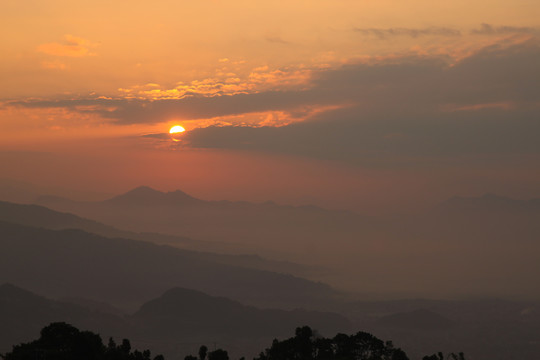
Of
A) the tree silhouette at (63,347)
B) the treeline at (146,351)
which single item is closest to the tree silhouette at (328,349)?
the treeline at (146,351)

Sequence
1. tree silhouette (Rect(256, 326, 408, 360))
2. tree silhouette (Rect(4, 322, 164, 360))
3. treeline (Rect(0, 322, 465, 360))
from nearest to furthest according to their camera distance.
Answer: tree silhouette (Rect(4, 322, 164, 360))
treeline (Rect(0, 322, 465, 360))
tree silhouette (Rect(256, 326, 408, 360))

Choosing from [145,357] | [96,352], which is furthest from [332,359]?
[96,352]

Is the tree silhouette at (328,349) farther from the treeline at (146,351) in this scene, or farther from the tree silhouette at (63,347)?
the tree silhouette at (63,347)

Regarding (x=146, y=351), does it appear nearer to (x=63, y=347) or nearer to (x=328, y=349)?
(x=63, y=347)

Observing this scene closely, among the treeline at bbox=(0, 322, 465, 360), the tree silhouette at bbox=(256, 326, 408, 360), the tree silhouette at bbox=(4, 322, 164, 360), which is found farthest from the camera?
the tree silhouette at bbox=(256, 326, 408, 360)

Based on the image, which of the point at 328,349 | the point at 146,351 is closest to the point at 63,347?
the point at 146,351

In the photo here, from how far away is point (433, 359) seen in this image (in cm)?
14625

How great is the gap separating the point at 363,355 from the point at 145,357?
46208 millimetres

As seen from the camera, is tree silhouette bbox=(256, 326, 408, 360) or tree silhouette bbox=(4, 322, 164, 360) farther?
tree silhouette bbox=(256, 326, 408, 360)

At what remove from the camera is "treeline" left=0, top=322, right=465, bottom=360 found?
116m

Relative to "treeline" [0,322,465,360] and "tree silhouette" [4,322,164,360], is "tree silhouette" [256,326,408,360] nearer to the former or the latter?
"treeline" [0,322,465,360]

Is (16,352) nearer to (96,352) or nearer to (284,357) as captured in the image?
(96,352)

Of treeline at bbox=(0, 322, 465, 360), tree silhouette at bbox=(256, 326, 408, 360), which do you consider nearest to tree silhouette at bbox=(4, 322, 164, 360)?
treeline at bbox=(0, 322, 465, 360)

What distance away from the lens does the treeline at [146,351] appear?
115762 mm
